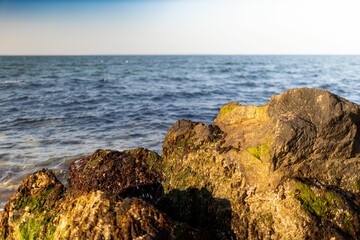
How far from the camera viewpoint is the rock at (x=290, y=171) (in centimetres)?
428

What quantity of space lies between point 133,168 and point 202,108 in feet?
46.2

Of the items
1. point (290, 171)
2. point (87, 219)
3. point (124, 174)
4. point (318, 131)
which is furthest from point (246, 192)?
point (124, 174)

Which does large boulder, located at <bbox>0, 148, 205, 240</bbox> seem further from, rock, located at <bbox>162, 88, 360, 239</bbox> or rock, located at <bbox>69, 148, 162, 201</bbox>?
rock, located at <bbox>69, 148, 162, 201</bbox>

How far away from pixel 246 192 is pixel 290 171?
697 mm

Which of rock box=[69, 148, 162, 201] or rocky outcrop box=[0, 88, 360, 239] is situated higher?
rocky outcrop box=[0, 88, 360, 239]

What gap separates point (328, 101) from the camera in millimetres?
4891

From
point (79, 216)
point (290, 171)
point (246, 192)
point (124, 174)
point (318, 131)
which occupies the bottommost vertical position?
point (124, 174)

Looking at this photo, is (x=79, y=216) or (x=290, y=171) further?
(x=290, y=171)

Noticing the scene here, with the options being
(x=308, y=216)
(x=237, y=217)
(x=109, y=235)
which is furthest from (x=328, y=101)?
(x=109, y=235)

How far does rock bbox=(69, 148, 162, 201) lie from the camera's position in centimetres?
629

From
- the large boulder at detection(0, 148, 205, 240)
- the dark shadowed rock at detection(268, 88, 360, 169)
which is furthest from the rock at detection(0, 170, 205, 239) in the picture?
the dark shadowed rock at detection(268, 88, 360, 169)

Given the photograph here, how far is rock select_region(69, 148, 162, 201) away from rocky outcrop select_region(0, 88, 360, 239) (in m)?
0.47

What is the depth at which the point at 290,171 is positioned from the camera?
4641mm

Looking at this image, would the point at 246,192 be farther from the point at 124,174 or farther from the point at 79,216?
the point at 124,174
